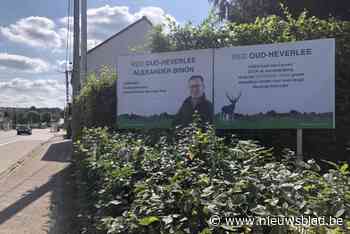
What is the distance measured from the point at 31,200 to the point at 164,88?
375 cm

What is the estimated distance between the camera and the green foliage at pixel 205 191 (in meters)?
2.61

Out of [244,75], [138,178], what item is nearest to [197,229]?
[138,178]

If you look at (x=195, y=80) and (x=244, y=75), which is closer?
(x=244, y=75)

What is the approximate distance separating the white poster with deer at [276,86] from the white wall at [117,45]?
810 inches

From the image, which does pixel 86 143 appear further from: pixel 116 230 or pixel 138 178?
pixel 116 230

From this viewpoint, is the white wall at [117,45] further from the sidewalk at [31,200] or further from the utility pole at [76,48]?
Answer: the sidewalk at [31,200]

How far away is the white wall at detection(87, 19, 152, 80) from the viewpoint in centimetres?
2714

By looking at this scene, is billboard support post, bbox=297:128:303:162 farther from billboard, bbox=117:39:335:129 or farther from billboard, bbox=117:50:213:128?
billboard, bbox=117:50:213:128

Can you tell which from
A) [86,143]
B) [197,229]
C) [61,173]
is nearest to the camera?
[197,229]

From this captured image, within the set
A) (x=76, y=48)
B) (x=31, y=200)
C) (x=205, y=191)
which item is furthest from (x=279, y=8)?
(x=205, y=191)

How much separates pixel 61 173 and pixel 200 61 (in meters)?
6.37

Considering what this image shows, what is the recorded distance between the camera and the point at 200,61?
25.1 feet

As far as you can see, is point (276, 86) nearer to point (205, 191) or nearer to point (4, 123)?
point (205, 191)

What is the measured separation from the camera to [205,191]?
9.34 feet
